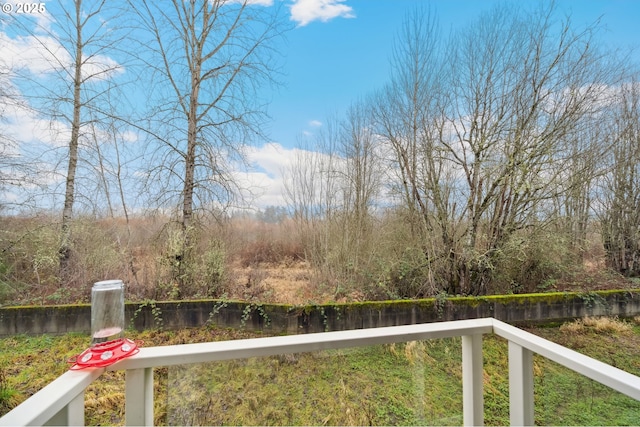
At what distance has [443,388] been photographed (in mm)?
1161

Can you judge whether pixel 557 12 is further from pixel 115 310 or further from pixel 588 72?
pixel 115 310

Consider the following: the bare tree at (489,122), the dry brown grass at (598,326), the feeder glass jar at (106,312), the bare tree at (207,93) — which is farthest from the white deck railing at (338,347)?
the dry brown grass at (598,326)

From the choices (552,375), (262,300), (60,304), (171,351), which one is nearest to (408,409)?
(552,375)

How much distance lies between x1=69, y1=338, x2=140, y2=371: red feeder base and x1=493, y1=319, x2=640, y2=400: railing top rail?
56.5 inches

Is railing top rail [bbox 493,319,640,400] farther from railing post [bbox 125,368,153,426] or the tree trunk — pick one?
the tree trunk

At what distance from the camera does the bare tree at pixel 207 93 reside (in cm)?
343

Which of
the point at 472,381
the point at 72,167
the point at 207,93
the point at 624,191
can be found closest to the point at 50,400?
the point at 472,381

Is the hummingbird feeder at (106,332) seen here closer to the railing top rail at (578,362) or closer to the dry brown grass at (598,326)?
the railing top rail at (578,362)

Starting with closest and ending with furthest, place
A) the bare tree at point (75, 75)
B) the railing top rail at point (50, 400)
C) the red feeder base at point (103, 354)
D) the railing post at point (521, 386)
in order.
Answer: the railing top rail at point (50, 400)
the red feeder base at point (103, 354)
the railing post at point (521, 386)
the bare tree at point (75, 75)

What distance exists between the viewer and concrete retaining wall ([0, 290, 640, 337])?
3029 mm

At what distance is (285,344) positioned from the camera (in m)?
0.93

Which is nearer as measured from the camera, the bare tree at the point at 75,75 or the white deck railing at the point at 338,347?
the white deck railing at the point at 338,347

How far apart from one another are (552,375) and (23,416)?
1704mm

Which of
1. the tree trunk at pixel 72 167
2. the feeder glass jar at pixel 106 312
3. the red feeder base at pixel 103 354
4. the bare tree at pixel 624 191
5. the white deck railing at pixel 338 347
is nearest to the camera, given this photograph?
the white deck railing at pixel 338 347
